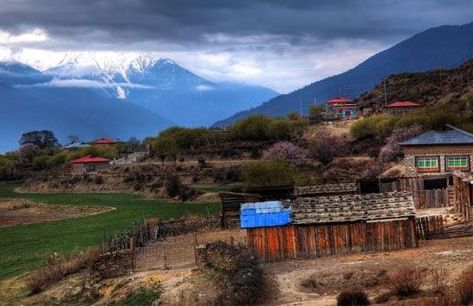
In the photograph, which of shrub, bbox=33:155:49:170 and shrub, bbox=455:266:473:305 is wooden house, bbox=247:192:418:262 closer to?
shrub, bbox=455:266:473:305

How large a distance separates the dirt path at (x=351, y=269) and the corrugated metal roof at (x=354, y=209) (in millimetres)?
1914

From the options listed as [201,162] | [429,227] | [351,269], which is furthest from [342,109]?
[351,269]

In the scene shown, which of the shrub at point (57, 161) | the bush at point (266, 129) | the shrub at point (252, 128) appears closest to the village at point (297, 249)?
the bush at point (266, 129)

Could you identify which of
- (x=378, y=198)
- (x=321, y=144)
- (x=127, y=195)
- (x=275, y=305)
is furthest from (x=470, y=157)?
(x=127, y=195)

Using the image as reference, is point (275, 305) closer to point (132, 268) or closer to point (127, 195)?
point (132, 268)

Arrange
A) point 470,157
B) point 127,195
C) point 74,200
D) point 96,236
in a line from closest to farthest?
point 96,236
point 470,157
point 74,200
point 127,195

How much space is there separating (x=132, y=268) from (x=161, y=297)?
17.8ft

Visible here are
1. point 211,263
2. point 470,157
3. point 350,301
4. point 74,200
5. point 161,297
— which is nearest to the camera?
point 350,301

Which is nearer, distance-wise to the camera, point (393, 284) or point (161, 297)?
point (393, 284)

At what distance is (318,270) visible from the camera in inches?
1218

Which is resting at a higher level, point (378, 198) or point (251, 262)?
point (378, 198)

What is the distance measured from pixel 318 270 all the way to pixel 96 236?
26919 mm

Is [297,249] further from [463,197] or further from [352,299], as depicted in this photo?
[463,197]

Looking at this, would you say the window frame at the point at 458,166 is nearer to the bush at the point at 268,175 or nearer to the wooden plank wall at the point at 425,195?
the wooden plank wall at the point at 425,195
